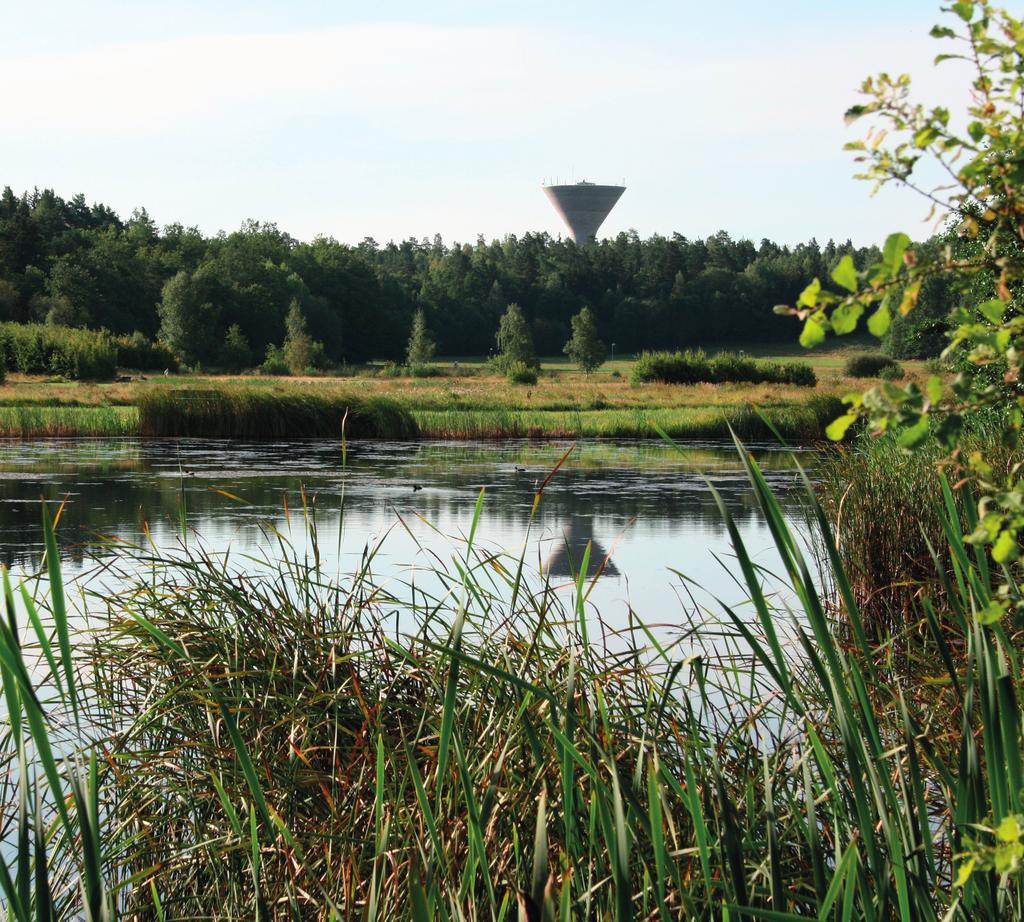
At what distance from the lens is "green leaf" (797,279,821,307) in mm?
1172

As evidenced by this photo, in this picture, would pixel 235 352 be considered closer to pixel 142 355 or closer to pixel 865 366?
pixel 142 355

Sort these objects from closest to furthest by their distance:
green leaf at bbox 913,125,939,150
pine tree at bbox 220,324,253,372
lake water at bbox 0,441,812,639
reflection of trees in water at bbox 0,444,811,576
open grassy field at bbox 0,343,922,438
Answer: green leaf at bbox 913,125,939,150 → lake water at bbox 0,441,812,639 → reflection of trees in water at bbox 0,444,811,576 → open grassy field at bbox 0,343,922,438 → pine tree at bbox 220,324,253,372

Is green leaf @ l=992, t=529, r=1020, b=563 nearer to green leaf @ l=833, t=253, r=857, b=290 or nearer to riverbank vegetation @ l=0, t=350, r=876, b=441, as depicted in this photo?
green leaf @ l=833, t=253, r=857, b=290

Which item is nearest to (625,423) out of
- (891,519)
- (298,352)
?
(891,519)

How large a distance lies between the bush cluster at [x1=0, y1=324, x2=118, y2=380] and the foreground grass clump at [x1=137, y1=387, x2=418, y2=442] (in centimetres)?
1504

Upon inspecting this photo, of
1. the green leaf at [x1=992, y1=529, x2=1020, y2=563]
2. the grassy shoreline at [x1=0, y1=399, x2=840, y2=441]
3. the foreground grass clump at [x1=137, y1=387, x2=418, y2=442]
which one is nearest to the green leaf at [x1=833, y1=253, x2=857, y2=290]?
the green leaf at [x1=992, y1=529, x2=1020, y2=563]

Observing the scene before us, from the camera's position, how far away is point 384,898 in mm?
2422

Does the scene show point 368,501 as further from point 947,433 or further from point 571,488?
point 947,433

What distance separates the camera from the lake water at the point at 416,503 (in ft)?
31.3

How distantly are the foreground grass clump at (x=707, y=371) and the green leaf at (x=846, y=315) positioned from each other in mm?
42097

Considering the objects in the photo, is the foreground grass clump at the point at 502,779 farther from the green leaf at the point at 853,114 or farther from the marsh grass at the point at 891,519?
the marsh grass at the point at 891,519

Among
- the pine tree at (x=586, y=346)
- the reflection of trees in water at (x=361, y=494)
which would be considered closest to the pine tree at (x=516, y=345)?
Result: the pine tree at (x=586, y=346)

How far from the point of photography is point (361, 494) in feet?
50.5

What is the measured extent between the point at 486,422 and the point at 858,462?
19.9m
